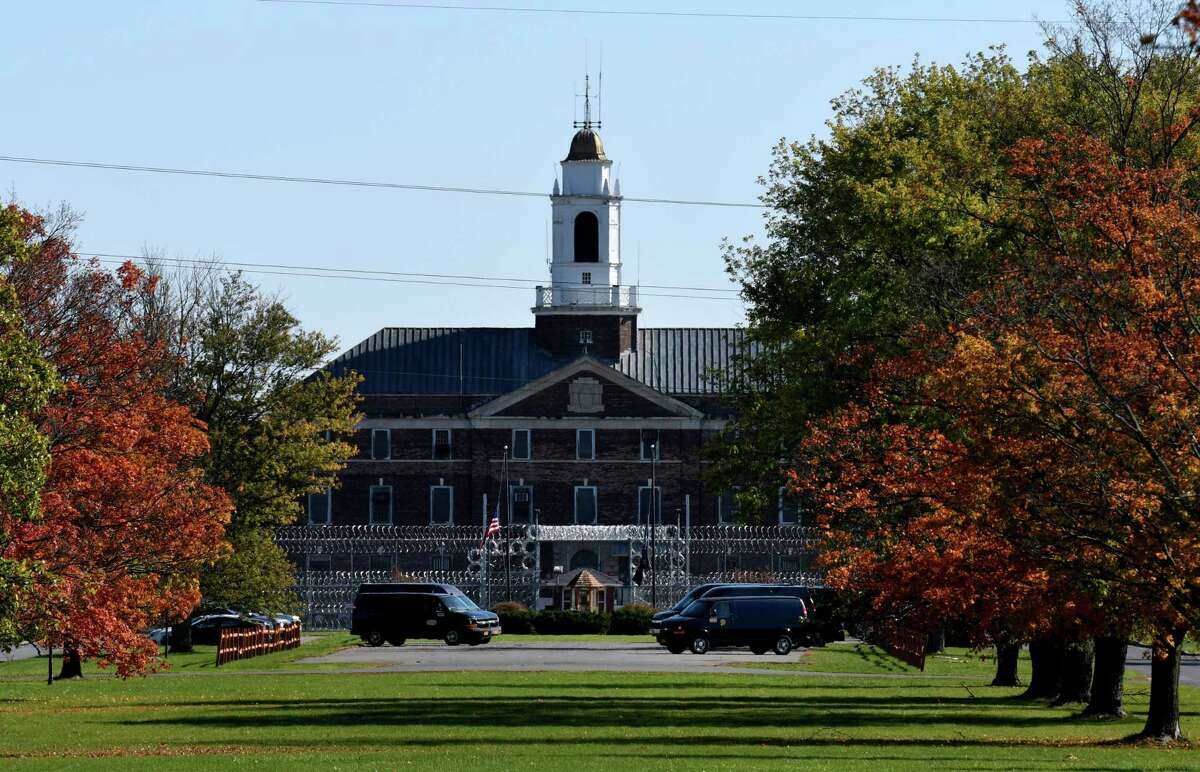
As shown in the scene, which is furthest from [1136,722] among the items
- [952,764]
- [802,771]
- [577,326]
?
[577,326]

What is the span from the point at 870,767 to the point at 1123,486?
470cm

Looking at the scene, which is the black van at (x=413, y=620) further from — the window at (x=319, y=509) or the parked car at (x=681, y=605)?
the window at (x=319, y=509)

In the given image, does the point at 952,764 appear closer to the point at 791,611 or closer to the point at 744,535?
the point at 791,611

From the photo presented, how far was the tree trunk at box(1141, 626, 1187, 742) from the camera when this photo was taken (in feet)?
87.8

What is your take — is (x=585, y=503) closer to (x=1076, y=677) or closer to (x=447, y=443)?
(x=447, y=443)

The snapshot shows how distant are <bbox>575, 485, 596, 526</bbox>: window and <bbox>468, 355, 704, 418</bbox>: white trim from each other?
5491mm

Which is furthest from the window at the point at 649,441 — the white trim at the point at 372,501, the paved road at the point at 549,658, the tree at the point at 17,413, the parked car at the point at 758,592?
the tree at the point at 17,413

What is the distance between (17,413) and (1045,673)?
19.7 meters

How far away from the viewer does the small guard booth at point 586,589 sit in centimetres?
8100

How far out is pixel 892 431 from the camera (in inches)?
1334

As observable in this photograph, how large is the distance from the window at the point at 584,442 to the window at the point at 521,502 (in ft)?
10.5

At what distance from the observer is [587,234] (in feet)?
342

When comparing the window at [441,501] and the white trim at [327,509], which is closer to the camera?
the white trim at [327,509]

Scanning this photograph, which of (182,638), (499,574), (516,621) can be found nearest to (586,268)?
(499,574)
